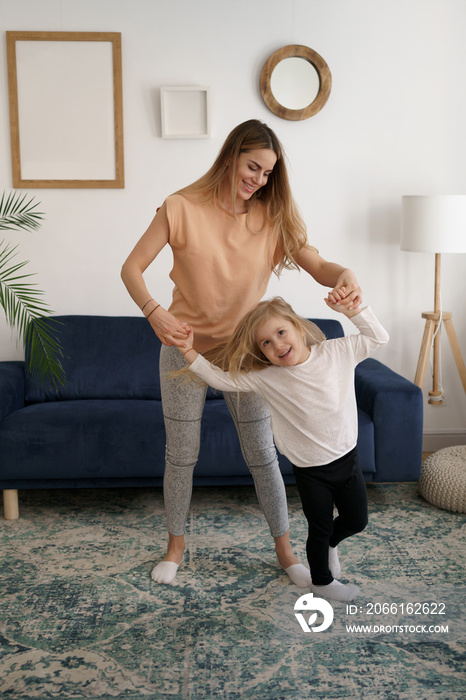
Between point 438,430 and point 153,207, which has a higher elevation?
point 153,207

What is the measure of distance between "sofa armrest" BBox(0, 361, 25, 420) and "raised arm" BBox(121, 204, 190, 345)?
3.67 ft

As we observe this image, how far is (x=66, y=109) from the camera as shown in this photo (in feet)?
10.5

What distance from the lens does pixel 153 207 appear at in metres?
3.32

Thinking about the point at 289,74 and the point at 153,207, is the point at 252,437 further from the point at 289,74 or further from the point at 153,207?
the point at 289,74

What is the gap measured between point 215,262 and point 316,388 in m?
0.46

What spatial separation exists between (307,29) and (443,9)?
68 cm

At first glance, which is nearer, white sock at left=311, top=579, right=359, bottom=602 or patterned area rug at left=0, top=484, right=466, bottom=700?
patterned area rug at left=0, top=484, right=466, bottom=700

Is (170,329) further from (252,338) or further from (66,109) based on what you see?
(66,109)

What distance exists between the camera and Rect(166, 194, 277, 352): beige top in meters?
1.89

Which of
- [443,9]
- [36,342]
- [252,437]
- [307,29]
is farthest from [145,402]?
[443,9]

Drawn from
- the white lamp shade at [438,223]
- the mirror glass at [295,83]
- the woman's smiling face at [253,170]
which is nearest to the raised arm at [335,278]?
the woman's smiling face at [253,170]

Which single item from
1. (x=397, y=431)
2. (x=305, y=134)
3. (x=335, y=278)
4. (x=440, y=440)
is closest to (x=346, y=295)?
(x=335, y=278)

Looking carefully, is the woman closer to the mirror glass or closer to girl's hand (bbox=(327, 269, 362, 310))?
girl's hand (bbox=(327, 269, 362, 310))

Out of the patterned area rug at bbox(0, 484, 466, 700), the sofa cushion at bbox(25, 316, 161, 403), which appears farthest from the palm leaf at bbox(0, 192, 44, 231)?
the patterned area rug at bbox(0, 484, 466, 700)
